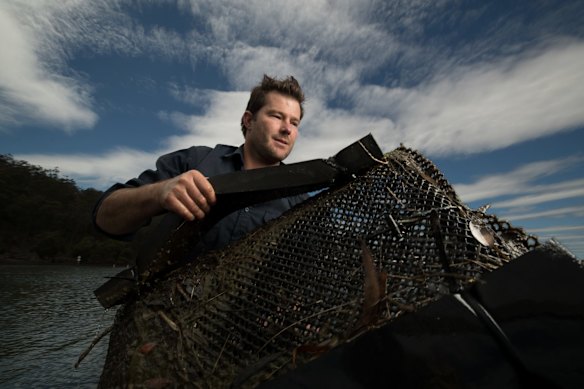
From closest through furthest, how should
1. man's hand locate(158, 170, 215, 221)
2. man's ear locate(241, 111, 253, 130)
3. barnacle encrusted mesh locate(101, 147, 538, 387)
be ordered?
barnacle encrusted mesh locate(101, 147, 538, 387) < man's hand locate(158, 170, 215, 221) < man's ear locate(241, 111, 253, 130)

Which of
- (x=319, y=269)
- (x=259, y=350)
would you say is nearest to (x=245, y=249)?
(x=319, y=269)

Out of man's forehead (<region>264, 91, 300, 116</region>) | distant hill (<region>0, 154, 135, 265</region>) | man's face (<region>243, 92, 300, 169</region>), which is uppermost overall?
distant hill (<region>0, 154, 135, 265</region>)

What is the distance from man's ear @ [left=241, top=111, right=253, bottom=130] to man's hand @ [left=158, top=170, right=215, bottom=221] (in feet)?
7.06

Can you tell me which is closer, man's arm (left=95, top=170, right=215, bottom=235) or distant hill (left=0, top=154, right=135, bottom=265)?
man's arm (left=95, top=170, right=215, bottom=235)

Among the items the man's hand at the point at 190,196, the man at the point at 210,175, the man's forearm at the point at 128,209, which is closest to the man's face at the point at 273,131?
the man at the point at 210,175

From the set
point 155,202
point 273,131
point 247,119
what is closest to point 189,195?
point 155,202

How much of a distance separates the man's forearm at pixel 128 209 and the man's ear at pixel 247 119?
6.02ft

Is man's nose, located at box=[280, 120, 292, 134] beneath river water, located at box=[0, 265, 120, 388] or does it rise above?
above

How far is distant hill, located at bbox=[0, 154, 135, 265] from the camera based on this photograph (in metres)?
48.5

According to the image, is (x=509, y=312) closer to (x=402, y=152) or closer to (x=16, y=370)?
(x=402, y=152)

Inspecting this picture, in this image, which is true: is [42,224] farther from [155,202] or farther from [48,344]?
[155,202]

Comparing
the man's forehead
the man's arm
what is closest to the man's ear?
the man's forehead

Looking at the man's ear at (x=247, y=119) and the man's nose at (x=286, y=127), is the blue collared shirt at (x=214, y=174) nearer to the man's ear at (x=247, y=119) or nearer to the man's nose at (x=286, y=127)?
the man's ear at (x=247, y=119)

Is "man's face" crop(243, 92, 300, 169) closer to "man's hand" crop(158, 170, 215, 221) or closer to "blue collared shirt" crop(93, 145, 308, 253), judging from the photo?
"blue collared shirt" crop(93, 145, 308, 253)
